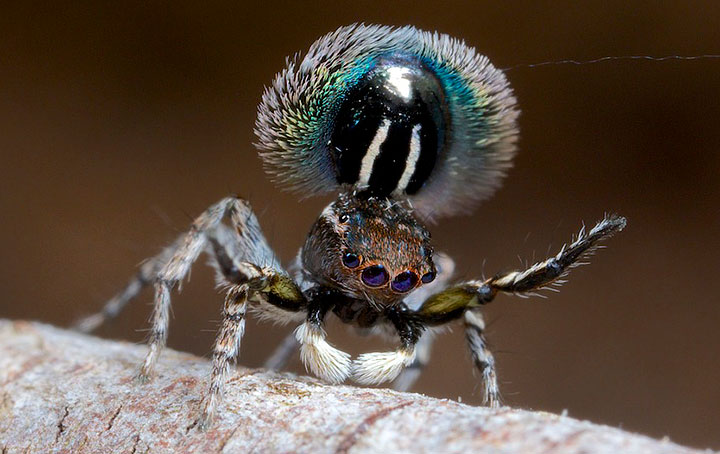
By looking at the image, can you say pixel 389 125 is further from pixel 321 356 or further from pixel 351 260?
pixel 321 356

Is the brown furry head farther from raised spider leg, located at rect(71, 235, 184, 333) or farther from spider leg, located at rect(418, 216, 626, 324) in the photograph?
raised spider leg, located at rect(71, 235, 184, 333)

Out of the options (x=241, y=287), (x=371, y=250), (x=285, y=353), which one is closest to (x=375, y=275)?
(x=371, y=250)

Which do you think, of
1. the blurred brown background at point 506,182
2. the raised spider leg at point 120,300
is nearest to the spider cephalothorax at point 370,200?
the raised spider leg at point 120,300

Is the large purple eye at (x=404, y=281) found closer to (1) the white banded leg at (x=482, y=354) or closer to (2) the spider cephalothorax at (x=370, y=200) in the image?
(2) the spider cephalothorax at (x=370, y=200)

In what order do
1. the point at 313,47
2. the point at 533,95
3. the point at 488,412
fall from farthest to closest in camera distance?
the point at 533,95 < the point at 313,47 < the point at 488,412

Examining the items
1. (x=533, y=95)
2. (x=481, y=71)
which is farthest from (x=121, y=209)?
(x=481, y=71)

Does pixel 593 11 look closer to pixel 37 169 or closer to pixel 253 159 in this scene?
pixel 253 159

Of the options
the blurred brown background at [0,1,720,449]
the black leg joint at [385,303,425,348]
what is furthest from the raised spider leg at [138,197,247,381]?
the blurred brown background at [0,1,720,449]
